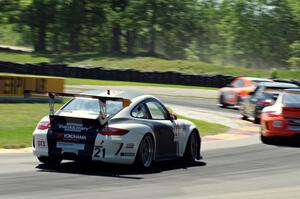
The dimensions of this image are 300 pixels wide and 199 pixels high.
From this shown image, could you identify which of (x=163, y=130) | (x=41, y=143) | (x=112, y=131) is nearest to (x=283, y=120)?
(x=163, y=130)

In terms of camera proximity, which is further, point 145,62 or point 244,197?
point 145,62

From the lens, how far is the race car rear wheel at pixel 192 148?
521 inches

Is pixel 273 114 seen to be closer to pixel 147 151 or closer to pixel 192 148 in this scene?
pixel 192 148

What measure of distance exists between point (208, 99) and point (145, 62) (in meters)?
22.8

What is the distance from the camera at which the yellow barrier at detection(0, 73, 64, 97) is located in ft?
82.0

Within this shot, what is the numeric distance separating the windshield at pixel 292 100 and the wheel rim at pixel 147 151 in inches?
258

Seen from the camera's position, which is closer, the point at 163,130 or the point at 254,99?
the point at 163,130

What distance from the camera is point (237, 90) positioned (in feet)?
94.8

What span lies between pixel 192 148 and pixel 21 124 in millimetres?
6716

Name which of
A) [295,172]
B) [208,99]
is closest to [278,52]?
[208,99]

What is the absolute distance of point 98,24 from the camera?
71.8m

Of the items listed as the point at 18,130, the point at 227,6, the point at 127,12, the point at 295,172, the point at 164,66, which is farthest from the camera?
the point at 227,6

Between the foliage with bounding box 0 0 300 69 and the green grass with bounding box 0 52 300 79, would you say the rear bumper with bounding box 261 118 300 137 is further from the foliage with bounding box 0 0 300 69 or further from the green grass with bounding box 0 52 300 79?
the foliage with bounding box 0 0 300 69

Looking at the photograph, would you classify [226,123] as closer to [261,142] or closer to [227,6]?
[261,142]
